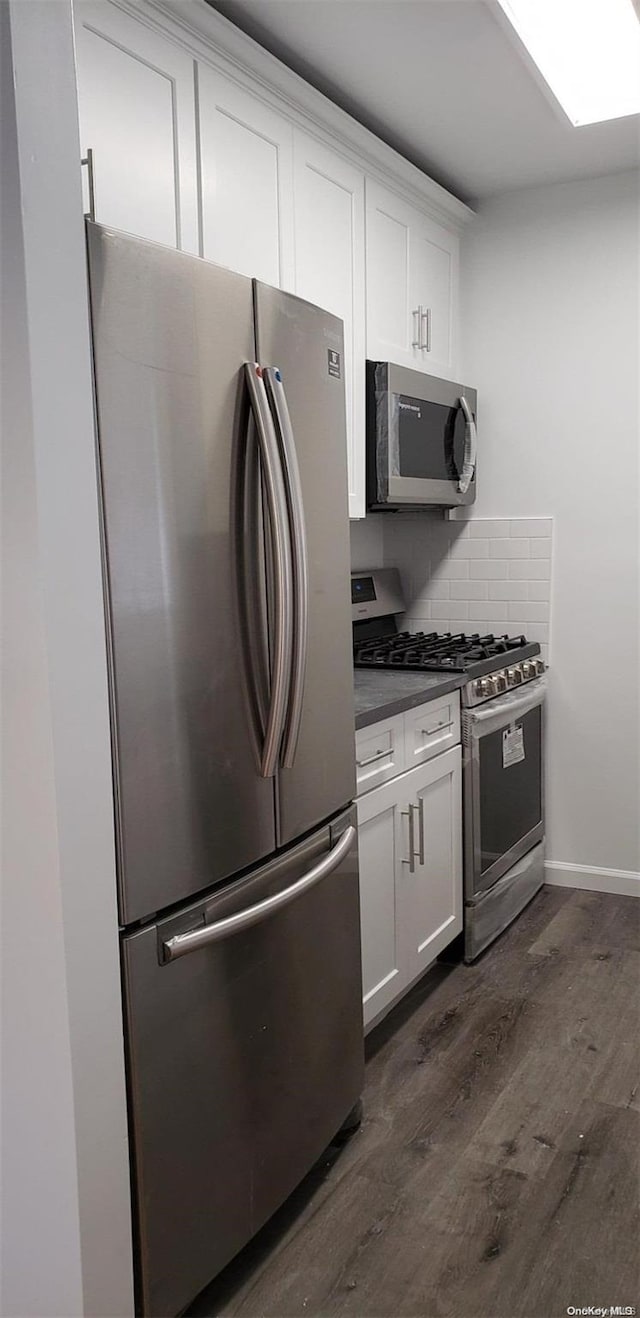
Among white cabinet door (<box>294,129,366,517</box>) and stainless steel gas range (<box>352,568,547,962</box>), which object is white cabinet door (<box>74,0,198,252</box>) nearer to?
white cabinet door (<box>294,129,366,517</box>)

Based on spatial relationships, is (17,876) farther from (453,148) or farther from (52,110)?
(453,148)

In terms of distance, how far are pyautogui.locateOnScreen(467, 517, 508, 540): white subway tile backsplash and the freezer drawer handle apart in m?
1.98

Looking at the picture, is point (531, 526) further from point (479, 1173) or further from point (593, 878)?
point (479, 1173)

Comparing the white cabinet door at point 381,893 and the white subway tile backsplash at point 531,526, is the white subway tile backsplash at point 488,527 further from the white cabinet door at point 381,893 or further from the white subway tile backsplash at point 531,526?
Answer: the white cabinet door at point 381,893

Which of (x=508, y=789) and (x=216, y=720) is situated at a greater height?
→ (x=216, y=720)

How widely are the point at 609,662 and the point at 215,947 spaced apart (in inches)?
93.9

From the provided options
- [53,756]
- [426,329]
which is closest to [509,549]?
[426,329]

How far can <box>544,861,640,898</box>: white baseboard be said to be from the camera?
146 inches

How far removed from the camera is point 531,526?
3752mm

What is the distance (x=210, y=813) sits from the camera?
1.64m

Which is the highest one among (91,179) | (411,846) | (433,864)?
(91,179)

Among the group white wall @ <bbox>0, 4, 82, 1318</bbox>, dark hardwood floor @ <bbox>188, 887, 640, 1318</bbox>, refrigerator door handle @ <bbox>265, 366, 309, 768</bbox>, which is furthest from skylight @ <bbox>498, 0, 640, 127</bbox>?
dark hardwood floor @ <bbox>188, 887, 640, 1318</bbox>

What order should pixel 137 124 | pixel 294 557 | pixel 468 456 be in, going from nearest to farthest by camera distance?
pixel 294 557, pixel 137 124, pixel 468 456

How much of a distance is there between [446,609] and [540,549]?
444mm
